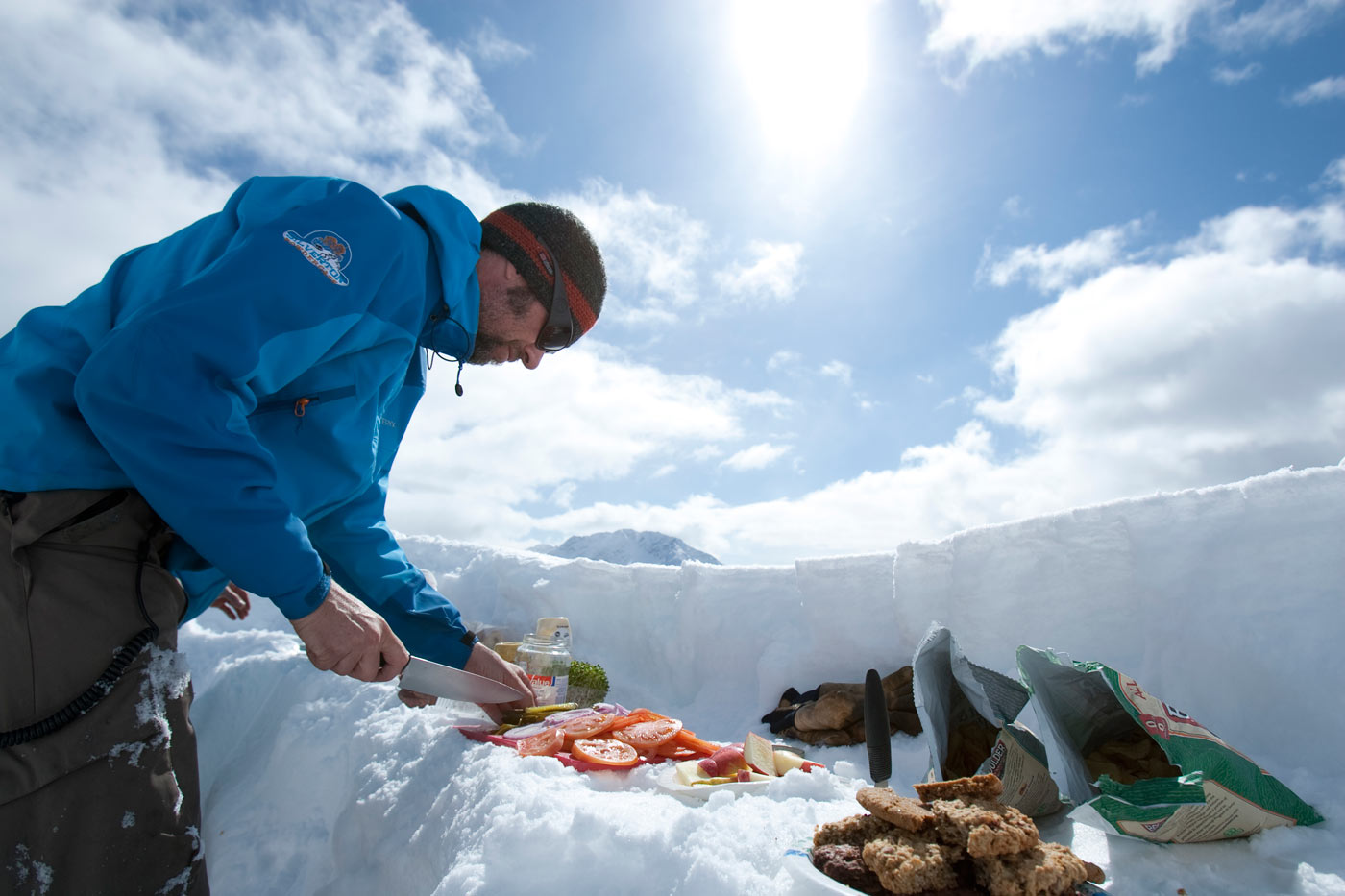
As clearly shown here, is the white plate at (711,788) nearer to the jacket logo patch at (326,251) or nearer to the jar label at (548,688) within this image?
the jar label at (548,688)

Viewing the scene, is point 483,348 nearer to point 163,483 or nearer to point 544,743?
point 163,483

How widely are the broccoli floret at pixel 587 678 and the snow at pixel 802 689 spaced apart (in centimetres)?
57

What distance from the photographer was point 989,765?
1.67m

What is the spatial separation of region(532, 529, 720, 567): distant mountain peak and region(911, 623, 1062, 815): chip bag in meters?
123

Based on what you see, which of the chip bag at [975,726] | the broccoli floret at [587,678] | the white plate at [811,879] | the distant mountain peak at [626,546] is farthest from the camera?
the distant mountain peak at [626,546]

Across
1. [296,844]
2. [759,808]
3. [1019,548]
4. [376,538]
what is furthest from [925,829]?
[1019,548]

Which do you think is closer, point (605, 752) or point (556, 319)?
point (556, 319)

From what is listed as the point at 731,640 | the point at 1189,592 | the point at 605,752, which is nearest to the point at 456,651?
the point at 605,752

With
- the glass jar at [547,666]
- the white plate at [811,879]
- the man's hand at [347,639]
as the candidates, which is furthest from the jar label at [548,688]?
the white plate at [811,879]

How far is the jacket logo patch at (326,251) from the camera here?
1.23 meters

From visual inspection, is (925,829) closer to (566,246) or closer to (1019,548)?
(566,246)

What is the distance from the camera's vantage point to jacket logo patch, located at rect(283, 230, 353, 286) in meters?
1.23

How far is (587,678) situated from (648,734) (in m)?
1.44

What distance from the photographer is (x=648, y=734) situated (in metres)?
2.21
